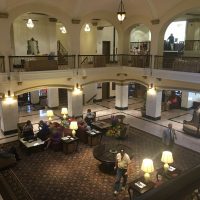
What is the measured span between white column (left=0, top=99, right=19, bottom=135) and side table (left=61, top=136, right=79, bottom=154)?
155 inches

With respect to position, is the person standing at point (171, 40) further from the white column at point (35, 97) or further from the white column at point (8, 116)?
the white column at point (8, 116)

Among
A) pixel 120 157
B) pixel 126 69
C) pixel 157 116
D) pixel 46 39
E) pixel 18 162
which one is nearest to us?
pixel 120 157

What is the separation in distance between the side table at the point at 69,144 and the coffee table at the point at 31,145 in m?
1.11

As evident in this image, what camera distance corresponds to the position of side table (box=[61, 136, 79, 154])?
11164mm

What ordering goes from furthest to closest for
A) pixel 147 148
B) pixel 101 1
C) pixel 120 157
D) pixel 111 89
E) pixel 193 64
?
pixel 111 89
pixel 101 1
pixel 193 64
pixel 147 148
pixel 120 157

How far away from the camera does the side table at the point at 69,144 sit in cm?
1116

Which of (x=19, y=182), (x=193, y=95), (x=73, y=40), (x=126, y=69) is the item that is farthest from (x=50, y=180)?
(x=193, y=95)

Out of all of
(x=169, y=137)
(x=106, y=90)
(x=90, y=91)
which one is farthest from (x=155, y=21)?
(x=106, y=90)

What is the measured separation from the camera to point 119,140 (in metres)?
13.2

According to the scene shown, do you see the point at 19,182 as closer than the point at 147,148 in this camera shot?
Yes

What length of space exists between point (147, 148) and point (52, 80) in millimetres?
7207

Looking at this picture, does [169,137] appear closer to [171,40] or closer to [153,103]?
[153,103]

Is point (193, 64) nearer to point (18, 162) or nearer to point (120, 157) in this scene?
point (120, 157)

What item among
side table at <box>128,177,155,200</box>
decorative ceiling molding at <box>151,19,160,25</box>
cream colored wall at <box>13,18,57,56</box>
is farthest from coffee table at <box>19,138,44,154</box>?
decorative ceiling molding at <box>151,19,160,25</box>
